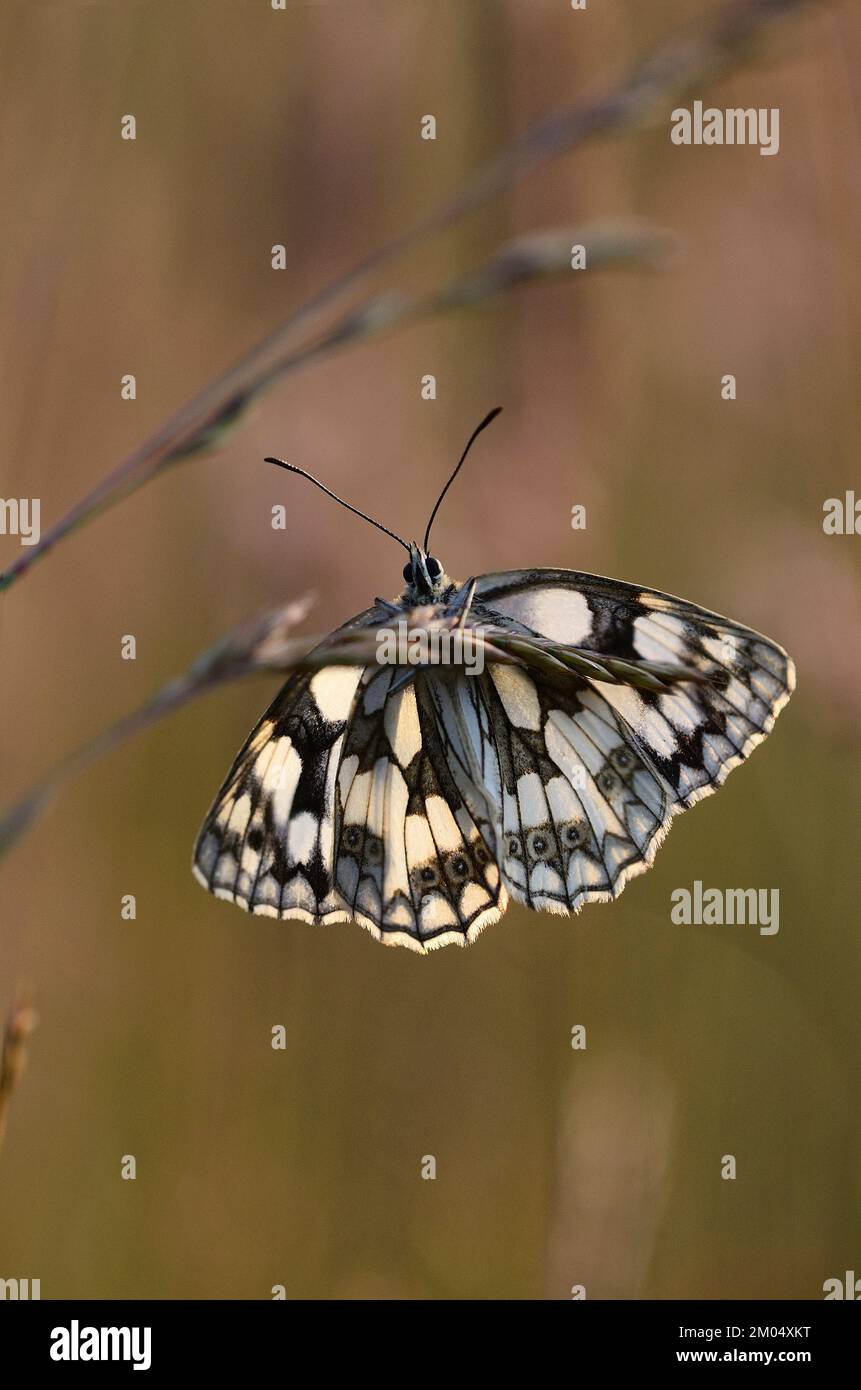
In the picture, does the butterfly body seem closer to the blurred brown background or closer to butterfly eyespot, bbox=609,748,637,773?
butterfly eyespot, bbox=609,748,637,773

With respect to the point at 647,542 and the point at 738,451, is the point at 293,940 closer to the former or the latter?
the point at 647,542

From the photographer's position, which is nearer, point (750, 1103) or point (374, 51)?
point (750, 1103)

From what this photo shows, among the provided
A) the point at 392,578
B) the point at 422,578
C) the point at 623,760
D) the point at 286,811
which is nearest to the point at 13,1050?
the point at 286,811

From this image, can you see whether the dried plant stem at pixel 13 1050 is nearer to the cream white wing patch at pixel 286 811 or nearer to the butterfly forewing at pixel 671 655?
the cream white wing patch at pixel 286 811

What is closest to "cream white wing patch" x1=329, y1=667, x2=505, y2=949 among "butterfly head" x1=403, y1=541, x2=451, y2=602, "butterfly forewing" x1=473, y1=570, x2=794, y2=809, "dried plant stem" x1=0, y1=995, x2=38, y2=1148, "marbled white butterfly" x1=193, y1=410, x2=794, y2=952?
"marbled white butterfly" x1=193, y1=410, x2=794, y2=952
